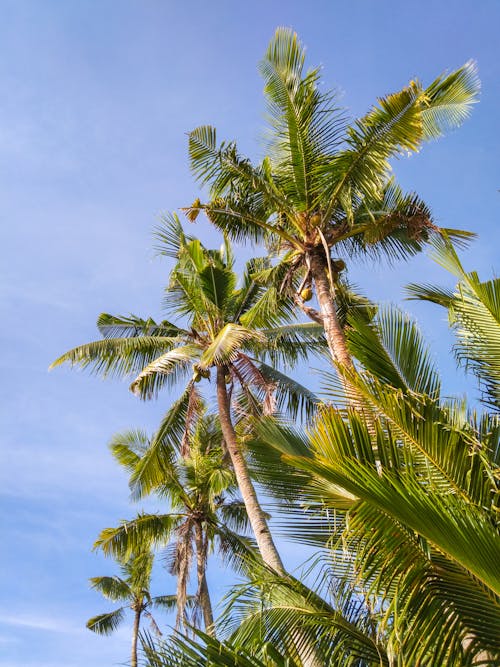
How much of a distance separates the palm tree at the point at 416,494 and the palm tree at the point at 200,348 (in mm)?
6802

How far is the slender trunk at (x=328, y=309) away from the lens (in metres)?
7.20

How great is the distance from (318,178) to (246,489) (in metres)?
5.37

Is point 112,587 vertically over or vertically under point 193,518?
under

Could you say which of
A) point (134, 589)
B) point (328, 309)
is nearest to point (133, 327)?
point (328, 309)

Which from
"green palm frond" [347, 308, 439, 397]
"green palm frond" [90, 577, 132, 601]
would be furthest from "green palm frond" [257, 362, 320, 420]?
"green palm frond" [90, 577, 132, 601]

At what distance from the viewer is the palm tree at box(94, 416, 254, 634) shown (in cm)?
1499

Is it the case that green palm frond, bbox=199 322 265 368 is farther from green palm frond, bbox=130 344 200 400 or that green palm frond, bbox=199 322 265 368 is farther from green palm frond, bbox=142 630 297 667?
green palm frond, bbox=142 630 297 667

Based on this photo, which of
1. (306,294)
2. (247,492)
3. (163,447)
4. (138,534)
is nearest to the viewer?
(306,294)

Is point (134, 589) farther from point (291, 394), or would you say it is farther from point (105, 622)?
point (291, 394)

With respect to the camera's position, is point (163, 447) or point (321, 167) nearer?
point (321, 167)

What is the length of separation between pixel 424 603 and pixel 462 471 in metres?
0.93

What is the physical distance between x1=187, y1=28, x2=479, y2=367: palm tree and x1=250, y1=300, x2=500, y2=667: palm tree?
3.07 m

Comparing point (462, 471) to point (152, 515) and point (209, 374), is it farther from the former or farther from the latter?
point (152, 515)

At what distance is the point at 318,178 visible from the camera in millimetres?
8852
